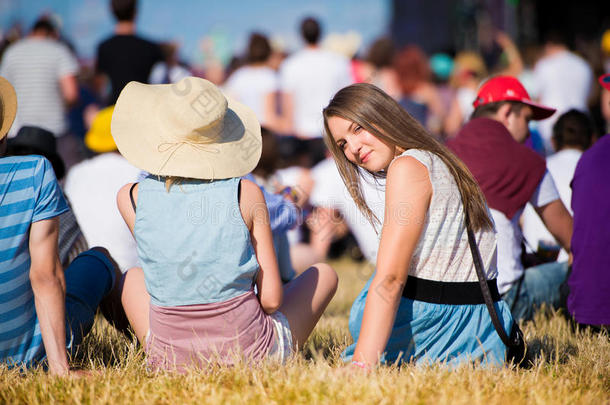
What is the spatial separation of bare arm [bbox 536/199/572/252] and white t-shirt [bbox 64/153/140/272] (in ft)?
7.60

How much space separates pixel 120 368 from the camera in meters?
2.64

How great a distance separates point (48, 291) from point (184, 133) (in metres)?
0.78

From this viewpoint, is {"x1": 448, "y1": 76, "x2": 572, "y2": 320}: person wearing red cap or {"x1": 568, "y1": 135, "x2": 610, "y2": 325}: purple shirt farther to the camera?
{"x1": 448, "y1": 76, "x2": 572, "y2": 320}: person wearing red cap

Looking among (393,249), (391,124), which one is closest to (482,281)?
(393,249)

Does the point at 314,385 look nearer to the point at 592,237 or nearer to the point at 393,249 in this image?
the point at 393,249

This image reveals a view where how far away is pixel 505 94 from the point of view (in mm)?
3832

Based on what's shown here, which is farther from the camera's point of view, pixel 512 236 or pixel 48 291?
pixel 512 236

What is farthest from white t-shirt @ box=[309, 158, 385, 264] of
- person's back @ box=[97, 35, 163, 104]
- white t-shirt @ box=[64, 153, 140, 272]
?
white t-shirt @ box=[64, 153, 140, 272]

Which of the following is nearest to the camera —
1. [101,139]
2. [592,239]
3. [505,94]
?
[592,239]

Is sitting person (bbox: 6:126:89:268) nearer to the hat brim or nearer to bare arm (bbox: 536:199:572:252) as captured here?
bare arm (bbox: 536:199:572:252)

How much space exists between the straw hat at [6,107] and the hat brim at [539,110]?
2.73m

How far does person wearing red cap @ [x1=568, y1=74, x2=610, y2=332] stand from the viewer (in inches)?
123

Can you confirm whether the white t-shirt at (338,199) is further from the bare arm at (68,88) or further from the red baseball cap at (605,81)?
the bare arm at (68,88)

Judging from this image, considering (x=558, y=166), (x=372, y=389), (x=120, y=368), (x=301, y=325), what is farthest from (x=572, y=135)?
(x=120, y=368)
